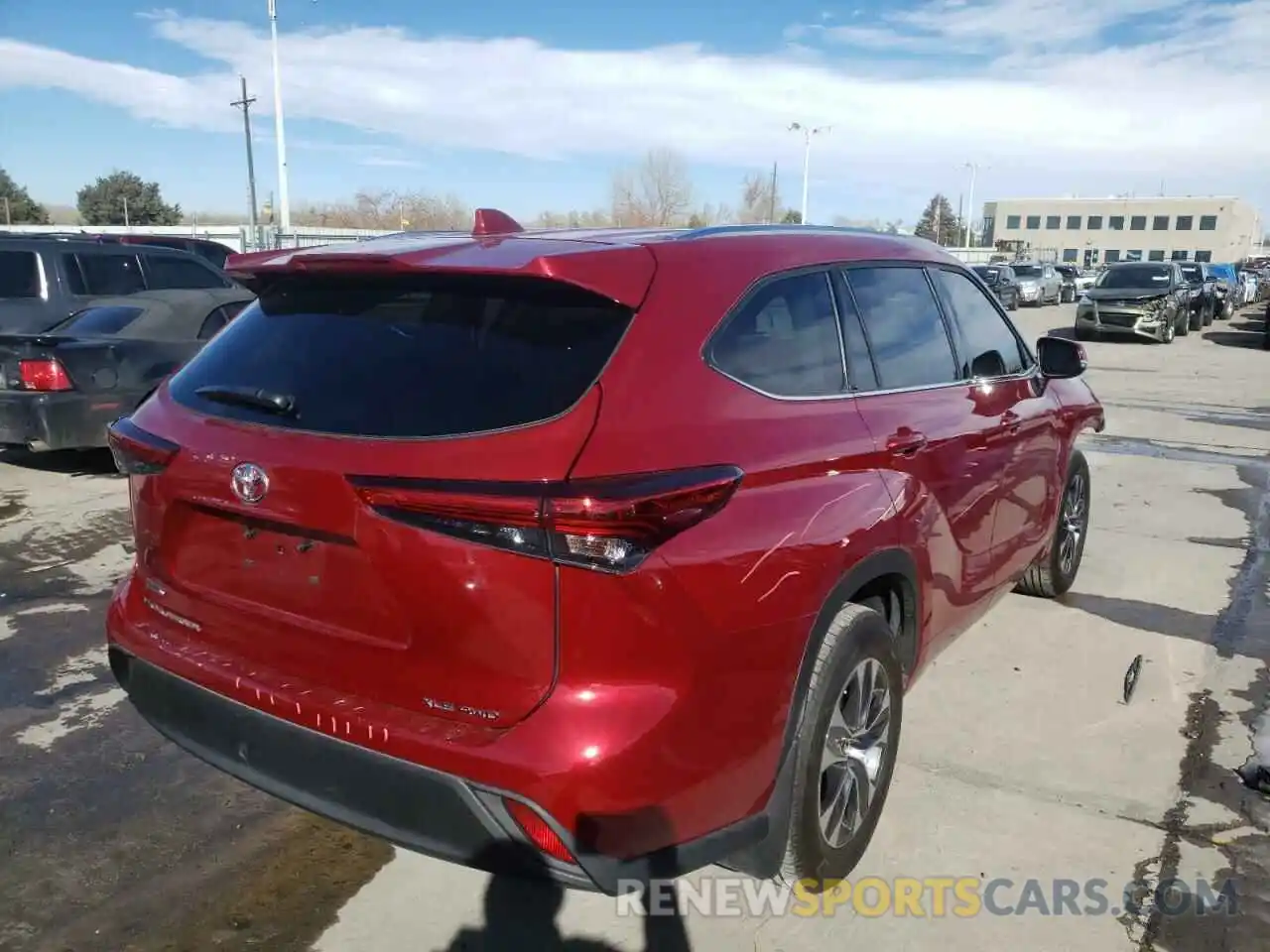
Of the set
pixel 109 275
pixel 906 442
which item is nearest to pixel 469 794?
pixel 906 442

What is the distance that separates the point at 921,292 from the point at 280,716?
2534 mm

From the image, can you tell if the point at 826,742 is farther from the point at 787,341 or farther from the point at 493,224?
the point at 493,224

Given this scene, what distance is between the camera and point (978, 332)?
3.98 m

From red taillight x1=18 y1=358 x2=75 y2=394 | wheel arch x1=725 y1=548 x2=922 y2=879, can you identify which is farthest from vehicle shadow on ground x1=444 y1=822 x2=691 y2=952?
red taillight x1=18 y1=358 x2=75 y2=394

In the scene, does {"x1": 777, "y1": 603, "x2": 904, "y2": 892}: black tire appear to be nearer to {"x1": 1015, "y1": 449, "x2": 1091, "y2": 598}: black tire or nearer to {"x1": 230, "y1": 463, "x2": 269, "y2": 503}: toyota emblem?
{"x1": 230, "y1": 463, "x2": 269, "y2": 503}: toyota emblem

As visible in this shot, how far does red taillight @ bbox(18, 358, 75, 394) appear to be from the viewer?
23.4 ft

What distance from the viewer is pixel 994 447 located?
367cm

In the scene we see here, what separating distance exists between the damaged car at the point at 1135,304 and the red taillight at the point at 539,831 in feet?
76.5

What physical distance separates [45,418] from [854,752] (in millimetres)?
6438

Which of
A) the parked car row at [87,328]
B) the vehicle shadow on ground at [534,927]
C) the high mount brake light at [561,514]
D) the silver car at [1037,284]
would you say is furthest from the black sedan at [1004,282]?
the high mount brake light at [561,514]

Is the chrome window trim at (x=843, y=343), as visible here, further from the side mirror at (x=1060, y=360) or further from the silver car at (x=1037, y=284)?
the silver car at (x=1037, y=284)

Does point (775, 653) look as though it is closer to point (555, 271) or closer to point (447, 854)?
point (447, 854)

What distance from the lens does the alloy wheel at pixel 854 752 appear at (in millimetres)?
2715

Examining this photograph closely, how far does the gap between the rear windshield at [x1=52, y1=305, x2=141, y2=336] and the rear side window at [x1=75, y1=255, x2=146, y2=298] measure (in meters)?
1.19
